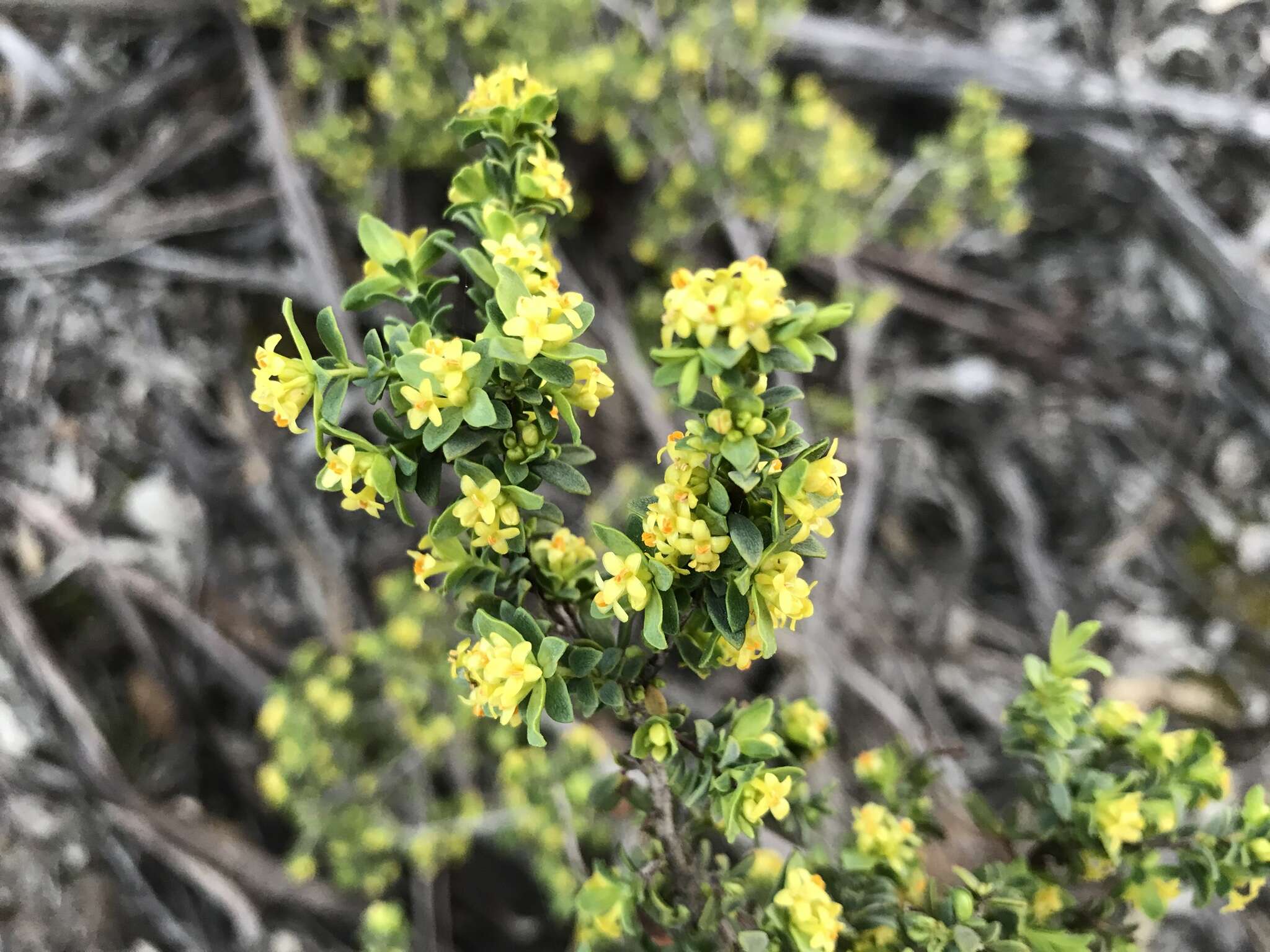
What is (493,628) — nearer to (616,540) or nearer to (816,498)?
(616,540)

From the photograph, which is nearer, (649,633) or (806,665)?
(649,633)

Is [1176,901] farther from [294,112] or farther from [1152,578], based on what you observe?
[294,112]

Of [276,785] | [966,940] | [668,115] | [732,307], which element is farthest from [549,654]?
[668,115]

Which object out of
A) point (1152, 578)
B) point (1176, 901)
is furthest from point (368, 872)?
point (1152, 578)

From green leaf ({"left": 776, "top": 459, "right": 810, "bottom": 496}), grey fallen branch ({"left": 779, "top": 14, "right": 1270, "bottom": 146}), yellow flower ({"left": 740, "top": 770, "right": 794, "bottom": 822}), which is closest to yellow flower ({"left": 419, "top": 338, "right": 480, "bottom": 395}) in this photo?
green leaf ({"left": 776, "top": 459, "right": 810, "bottom": 496})

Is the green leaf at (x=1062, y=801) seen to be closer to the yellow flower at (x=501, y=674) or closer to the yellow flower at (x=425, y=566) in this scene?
the yellow flower at (x=501, y=674)

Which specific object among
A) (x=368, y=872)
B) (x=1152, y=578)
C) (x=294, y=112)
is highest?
(x=294, y=112)
